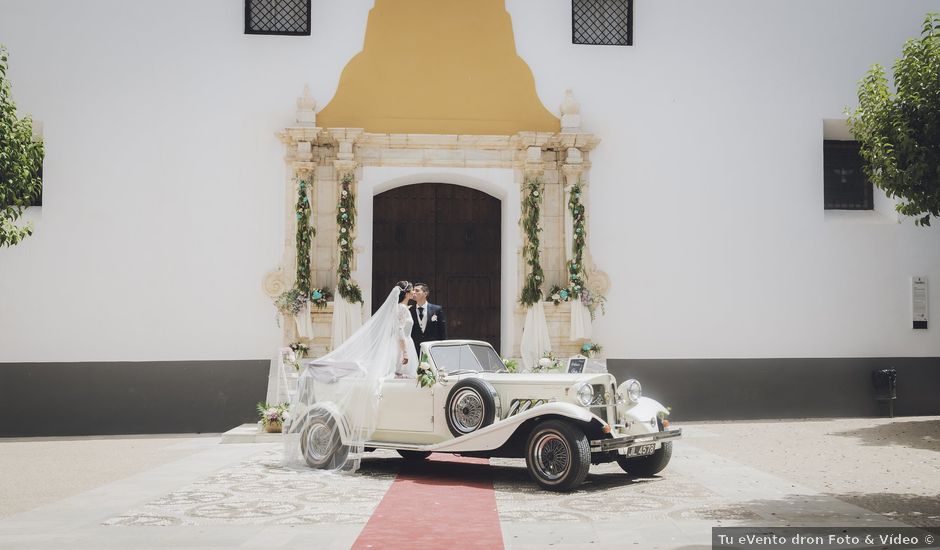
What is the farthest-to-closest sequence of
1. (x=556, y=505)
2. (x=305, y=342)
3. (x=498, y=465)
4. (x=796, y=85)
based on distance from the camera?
(x=796, y=85) → (x=305, y=342) → (x=498, y=465) → (x=556, y=505)

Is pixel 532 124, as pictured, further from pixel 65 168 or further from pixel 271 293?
pixel 65 168

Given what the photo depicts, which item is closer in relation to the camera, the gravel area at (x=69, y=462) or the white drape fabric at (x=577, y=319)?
the gravel area at (x=69, y=462)

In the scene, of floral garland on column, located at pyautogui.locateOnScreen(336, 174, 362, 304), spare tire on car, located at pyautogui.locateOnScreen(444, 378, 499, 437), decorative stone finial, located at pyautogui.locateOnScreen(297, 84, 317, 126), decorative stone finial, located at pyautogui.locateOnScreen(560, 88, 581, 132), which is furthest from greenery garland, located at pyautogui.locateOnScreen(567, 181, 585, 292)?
spare tire on car, located at pyautogui.locateOnScreen(444, 378, 499, 437)

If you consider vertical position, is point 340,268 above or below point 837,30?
below

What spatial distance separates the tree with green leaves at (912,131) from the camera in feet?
23.7

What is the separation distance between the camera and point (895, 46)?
14.7 meters

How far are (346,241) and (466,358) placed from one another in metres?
4.73

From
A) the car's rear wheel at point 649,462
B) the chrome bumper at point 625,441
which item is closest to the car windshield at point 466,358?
the car's rear wheel at point 649,462

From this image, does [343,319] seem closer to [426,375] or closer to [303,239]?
[303,239]

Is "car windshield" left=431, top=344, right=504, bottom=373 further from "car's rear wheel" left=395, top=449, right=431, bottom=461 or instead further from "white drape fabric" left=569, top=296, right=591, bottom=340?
"white drape fabric" left=569, top=296, right=591, bottom=340

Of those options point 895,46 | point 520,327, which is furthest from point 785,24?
point 520,327

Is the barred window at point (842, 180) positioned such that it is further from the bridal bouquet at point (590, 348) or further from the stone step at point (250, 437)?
the stone step at point (250, 437)

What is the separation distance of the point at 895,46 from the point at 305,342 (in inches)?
398

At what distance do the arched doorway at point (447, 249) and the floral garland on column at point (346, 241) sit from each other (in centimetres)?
78
